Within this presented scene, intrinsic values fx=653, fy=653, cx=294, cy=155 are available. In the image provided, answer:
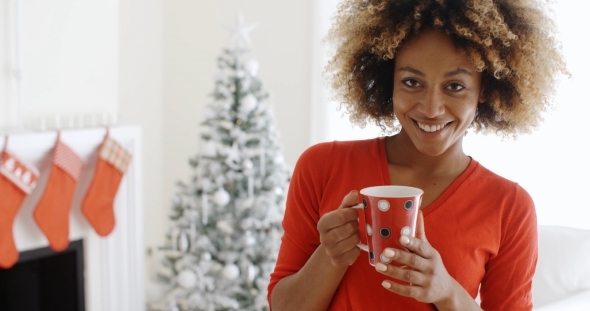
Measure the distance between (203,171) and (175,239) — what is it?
37 cm

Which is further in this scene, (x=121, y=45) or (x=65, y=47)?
(x=121, y=45)

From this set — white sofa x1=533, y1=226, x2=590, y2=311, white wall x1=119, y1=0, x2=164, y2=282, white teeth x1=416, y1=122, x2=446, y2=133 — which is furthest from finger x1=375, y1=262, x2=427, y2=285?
white wall x1=119, y1=0, x2=164, y2=282

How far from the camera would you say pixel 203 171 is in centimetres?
303

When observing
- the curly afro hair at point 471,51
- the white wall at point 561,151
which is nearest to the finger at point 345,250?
the curly afro hair at point 471,51

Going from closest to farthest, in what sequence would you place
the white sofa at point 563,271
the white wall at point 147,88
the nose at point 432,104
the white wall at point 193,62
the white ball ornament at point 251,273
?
1. the nose at point 432,104
2. the white sofa at point 563,271
3. the white ball ornament at point 251,273
4. the white wall at point 147,88
5. the white wall at point 193,62

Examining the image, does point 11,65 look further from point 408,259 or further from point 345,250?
point 408,259

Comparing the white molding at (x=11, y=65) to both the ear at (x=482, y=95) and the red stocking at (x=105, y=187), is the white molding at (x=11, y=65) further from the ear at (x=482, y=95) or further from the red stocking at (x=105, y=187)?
the ear at (x=482, y=95)

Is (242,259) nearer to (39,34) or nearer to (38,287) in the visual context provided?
(38,287)

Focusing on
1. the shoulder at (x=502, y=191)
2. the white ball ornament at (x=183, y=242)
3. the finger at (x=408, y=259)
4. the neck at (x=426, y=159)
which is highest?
the neck at (x=426, y=159)

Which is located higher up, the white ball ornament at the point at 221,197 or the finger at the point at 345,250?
the finger at the point at 345,250

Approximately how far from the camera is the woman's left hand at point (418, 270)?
0.94 meters

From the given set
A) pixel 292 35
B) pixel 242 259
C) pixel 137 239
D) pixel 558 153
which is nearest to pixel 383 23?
pixel 558 153

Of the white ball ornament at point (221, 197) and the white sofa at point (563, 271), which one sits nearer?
the white sofa at point (563, 271)

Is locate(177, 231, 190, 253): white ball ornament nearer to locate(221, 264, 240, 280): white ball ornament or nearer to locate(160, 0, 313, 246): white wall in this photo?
locate(221, 264, 240, 280): white ball ornament
